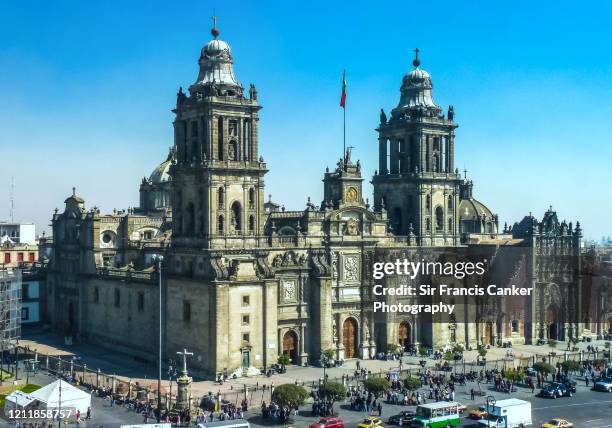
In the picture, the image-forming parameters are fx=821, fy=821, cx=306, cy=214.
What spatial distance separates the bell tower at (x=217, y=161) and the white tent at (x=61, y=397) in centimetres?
2171

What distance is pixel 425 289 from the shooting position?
9331 cm

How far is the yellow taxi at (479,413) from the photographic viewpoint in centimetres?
6081

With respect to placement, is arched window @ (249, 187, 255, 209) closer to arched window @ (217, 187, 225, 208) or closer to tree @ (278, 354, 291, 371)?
arched window @ (217, 187, 225, 208)

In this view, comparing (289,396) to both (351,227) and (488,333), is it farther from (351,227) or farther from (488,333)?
(488,333)

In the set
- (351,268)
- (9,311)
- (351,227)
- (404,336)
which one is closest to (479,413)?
(351,268)

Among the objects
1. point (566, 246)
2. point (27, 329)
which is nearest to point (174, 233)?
point (27, 329)

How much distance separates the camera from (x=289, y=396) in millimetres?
59750

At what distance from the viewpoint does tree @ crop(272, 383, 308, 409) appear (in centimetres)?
5981

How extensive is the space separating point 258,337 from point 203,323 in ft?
17.8

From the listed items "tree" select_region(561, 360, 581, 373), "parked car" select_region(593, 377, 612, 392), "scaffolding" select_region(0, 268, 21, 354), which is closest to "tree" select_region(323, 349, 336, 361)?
"tree" select_region(561, 360, 581, 373)

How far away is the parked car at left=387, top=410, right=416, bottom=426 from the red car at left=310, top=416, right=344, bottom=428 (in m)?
4.79

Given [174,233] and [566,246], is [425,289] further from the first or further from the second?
[174,233]

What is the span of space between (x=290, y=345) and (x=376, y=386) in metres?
19.6

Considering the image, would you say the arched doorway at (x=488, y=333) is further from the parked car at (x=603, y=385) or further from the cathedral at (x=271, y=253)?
the parked car at (x=603, y=385)
